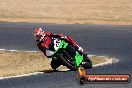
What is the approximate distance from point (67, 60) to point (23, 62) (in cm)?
467

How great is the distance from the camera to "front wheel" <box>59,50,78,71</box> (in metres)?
17.5

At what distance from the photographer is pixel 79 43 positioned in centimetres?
2745

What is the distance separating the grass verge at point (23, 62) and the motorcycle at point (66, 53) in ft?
4.97

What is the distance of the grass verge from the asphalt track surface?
3.44 feet

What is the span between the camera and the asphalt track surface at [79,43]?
16359 mm

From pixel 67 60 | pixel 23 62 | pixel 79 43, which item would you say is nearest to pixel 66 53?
pixel 67 60

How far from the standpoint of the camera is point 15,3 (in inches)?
2035

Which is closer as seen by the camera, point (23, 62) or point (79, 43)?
point (23, 62)

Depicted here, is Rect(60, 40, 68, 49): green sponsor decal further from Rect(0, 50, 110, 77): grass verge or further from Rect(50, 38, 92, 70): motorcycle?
Rect(0, 50, 110, 77): grass verge

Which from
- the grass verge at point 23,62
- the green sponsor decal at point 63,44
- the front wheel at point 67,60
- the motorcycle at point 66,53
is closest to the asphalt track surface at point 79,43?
the front wheel at point 67,60

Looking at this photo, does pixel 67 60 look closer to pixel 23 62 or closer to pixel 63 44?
pixel 63 44

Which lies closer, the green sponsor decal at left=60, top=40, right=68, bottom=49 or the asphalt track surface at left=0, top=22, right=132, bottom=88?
the asphalt track surface at left=0, top=22, right=132, bottom=88

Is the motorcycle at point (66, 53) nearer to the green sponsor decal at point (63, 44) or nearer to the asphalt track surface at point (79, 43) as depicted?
the green sponsor decal at point (63, 44)

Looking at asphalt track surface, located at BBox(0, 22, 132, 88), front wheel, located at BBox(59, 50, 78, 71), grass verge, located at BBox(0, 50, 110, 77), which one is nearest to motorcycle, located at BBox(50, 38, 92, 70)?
front wheel, located at BBox(59, 50, 78, 71)
